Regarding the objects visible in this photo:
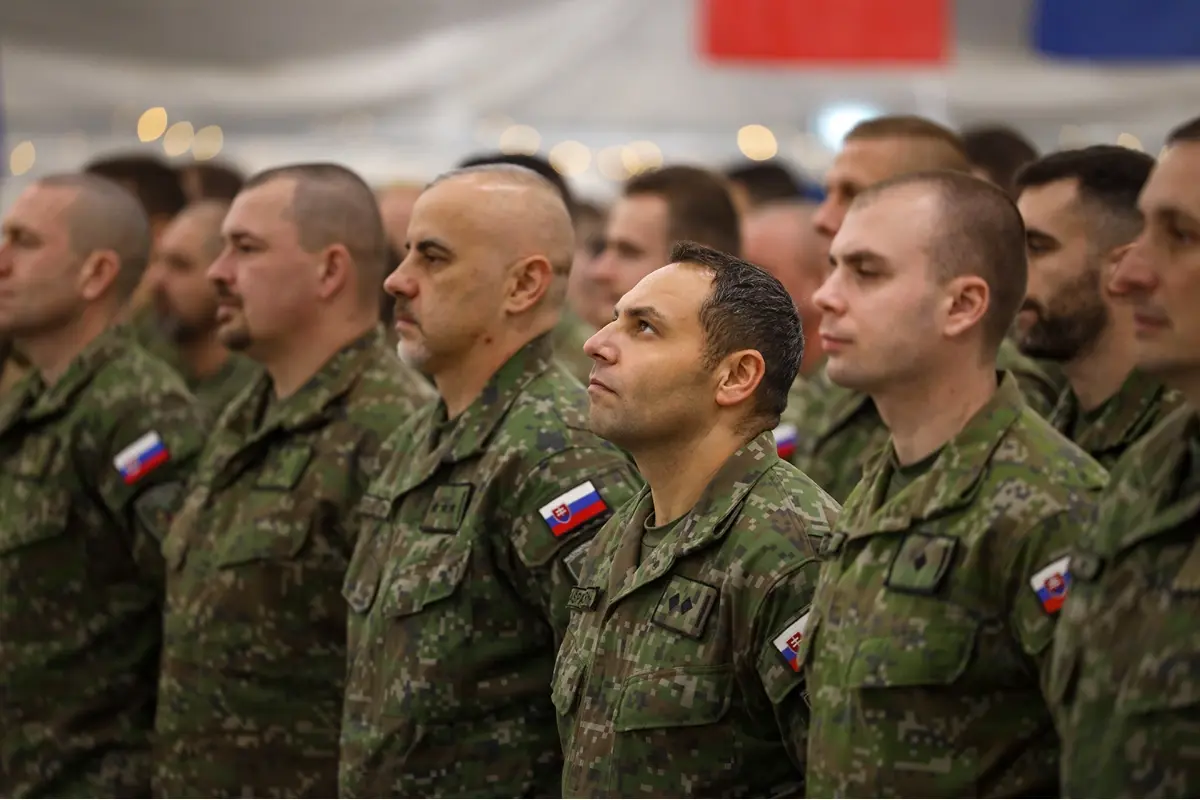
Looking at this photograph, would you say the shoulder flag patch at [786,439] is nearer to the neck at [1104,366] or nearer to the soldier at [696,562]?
the neck at [1104,366]

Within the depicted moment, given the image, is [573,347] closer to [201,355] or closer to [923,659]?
[201,355]

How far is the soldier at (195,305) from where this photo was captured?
572cm

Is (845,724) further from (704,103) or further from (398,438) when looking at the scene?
(704,103)

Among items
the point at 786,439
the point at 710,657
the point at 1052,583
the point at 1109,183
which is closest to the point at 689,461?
the point at 710,657

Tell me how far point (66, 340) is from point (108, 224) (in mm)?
339

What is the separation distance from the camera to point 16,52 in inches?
331

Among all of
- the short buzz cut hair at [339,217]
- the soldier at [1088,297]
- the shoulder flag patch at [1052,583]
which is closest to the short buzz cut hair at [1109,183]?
the soldier at [1088,297]

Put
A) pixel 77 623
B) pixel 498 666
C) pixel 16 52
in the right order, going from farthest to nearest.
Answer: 1. pixel 16 52
2. pixel 77 623
3. pixel 498 666

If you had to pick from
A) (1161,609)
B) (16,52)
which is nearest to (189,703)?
(1161,609)

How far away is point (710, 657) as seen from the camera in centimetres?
291

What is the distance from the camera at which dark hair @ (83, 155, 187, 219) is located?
6.45 meters

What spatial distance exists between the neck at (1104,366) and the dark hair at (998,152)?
1.62m

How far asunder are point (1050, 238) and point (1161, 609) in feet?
4.93

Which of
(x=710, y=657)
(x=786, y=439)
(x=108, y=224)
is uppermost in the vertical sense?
Answer: (x=108, y=224)
